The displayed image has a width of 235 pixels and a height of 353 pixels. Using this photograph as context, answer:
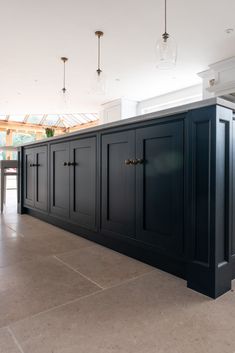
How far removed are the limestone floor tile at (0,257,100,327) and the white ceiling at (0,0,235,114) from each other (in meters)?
3.10

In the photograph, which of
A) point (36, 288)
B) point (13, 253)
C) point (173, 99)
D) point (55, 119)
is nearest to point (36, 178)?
point (13, 253)

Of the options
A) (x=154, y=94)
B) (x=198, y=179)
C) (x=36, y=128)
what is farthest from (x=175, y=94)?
(x=36, y=128)

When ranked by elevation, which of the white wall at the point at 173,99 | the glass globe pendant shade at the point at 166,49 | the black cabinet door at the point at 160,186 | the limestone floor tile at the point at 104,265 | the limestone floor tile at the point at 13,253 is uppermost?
the white wall at the point at 173,99

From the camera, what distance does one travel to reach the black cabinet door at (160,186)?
4.47ft

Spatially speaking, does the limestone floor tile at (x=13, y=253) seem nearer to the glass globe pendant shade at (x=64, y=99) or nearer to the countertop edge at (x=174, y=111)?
the countertop edge at (x=174, y=111)

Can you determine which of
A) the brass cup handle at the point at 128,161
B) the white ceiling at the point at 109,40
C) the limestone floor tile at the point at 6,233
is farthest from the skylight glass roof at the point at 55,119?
the brass cup handle at the point at 128,161

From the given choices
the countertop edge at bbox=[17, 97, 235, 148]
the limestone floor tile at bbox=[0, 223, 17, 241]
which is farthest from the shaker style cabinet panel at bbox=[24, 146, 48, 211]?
the countertop edge at bbox=[17, 97, 235, 148]

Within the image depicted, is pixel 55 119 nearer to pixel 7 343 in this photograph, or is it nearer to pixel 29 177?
pixel 29 177

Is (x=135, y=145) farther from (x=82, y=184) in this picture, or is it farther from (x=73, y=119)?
(x=73, y=119)

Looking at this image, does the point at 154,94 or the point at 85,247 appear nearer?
the point at 85,247

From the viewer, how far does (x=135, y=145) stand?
63.2 inches

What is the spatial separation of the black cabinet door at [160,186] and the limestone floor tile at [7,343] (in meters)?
0.84

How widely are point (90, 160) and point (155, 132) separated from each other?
72cm

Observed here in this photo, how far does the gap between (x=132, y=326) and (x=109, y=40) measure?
417 centimetres
